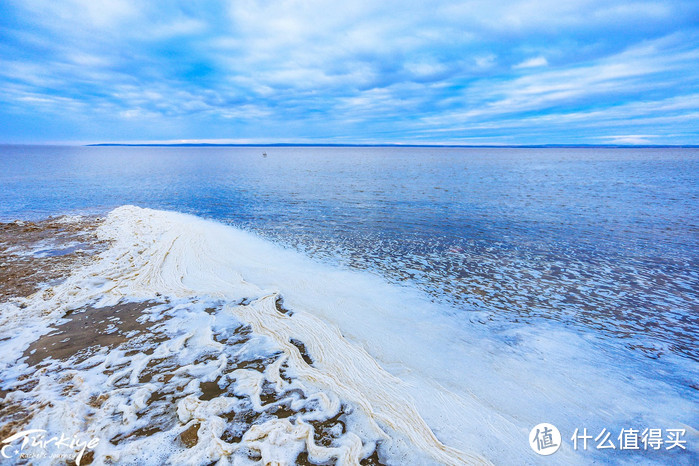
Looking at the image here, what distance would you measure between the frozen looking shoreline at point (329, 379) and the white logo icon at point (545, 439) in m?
0.11

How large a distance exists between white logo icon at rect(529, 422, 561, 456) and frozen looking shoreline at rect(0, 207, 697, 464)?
11 centimetres

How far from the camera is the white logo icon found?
4.72 meters

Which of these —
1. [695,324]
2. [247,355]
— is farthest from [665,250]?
[247,355]

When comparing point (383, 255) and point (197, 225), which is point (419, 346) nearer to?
point (383, 255)

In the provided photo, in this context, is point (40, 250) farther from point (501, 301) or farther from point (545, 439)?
point (545, 439)

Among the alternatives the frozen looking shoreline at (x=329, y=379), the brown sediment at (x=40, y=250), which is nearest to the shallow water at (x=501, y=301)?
Result: the frozen looking shoreline at (x=329, y=379)

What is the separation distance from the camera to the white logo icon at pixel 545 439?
4.72 m

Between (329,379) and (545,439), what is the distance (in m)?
3.61

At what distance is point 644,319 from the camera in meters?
8.51

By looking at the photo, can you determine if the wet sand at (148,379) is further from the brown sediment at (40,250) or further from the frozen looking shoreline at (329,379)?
the brown sediment at (40,250)

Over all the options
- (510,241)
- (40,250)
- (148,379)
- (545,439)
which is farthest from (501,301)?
(40,250)

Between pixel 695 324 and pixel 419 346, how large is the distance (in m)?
7.42

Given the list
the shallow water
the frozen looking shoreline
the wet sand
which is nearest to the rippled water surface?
the shallow water

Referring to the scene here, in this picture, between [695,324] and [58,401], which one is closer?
[58,401]
